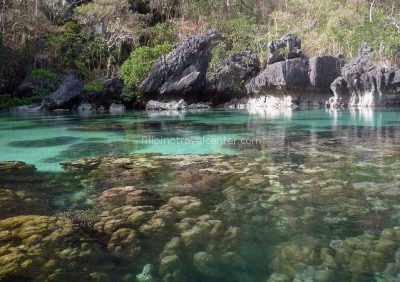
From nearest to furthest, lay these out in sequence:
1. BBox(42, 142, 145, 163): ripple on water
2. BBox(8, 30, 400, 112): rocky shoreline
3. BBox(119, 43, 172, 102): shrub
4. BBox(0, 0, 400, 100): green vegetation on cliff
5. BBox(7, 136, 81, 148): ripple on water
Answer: BBox(42, 142, 145, 163): ripple on water → BBox(7, 136, 81, 148): ripple on water → BBox(8, 30, 400, 112): rocky shoreline → BBox(119, 43, 172, 102): shrub → BBox(0, 0, 400, 100): green vegetation on cliff

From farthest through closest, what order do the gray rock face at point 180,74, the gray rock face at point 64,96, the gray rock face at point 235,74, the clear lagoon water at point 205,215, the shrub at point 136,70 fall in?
the shrub at point 136,70 → the gray rock face at point 235,74 → the gray rock face at point 64,96 → the gray rock face at point 180,74 → the clear lagoon water at point 205,215

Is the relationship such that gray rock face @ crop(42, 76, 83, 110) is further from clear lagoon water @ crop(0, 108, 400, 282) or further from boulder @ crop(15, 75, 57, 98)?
clear lagoon water @ crop(0, 108, 400, 282)

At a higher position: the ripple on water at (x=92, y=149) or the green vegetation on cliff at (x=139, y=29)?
the green vegetation on cliff at (x=139, y=29)

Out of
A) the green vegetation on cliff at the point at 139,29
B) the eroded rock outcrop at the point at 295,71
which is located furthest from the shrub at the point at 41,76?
the eroded rock outcrop at the point at 295,71

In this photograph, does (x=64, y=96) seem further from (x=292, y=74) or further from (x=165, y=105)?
(x=292, y=74)

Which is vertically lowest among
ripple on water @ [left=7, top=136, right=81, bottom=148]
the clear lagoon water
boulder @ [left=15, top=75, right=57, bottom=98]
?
the clear lagoon water

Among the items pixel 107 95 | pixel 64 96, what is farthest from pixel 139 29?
pixel 64 96

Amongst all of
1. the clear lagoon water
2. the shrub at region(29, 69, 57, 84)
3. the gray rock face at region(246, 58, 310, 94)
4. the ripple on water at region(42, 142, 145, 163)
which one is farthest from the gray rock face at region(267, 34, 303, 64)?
the clear lagoon water

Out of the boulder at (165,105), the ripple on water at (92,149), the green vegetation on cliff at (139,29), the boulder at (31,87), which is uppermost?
the green vegetation on cliff at (139,29)

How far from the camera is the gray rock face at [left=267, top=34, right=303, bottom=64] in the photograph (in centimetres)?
2042

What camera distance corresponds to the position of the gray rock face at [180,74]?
69.6 ft

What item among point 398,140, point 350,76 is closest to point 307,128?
point 398,140

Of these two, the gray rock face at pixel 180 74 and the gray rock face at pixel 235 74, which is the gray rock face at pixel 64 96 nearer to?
the gray rock face at pixel 180 74

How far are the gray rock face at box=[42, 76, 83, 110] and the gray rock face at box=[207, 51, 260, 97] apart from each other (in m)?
7.57
